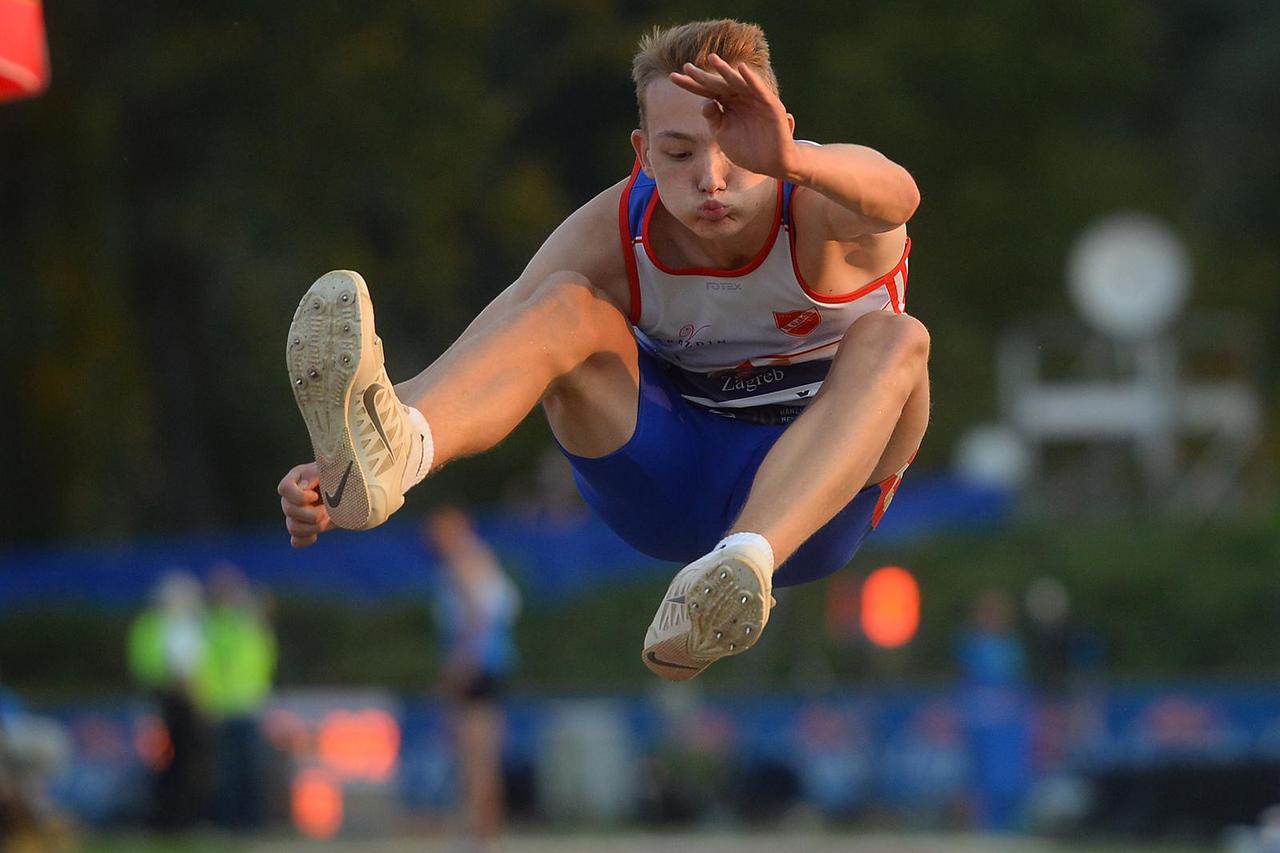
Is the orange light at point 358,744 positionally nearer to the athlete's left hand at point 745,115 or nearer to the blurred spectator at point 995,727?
the blurred spectator at point 995,727

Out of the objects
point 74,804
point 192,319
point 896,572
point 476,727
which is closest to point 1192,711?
point 896,572

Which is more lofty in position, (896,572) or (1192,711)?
(896,572)

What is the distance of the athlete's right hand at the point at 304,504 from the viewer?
432cm

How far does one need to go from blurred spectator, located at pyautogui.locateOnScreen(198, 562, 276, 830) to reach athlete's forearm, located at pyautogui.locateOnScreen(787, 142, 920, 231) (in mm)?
10411

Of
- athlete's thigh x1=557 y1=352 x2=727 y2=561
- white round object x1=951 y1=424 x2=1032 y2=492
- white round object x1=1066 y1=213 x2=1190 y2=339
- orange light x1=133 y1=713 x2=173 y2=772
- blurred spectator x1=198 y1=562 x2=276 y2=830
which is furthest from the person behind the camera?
white round object x1=951 y1=424 x2=1032 y2=492

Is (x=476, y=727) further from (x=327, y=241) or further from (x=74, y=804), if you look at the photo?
(x=327, y=241)

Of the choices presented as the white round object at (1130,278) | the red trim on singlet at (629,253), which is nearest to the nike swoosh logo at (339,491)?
the red trim on singlet at (629,253)

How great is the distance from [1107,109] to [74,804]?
2106 cm

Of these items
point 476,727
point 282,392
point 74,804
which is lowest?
point 74,804

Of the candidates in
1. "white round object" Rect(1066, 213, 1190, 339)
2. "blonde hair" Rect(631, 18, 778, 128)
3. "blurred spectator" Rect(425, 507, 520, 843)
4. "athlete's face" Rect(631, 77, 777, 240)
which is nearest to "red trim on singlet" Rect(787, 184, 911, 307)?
"athlete's face" Rect(631, 77, 777, 240)

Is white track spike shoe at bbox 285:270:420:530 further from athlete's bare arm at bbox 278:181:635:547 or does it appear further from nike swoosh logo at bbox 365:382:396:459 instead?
athlete's bare arm at bbox 278:181:635:547

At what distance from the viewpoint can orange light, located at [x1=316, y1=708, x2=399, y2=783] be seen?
14.7 m

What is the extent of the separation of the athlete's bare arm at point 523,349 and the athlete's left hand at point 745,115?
25.5 inches

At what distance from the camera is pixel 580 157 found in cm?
1541
